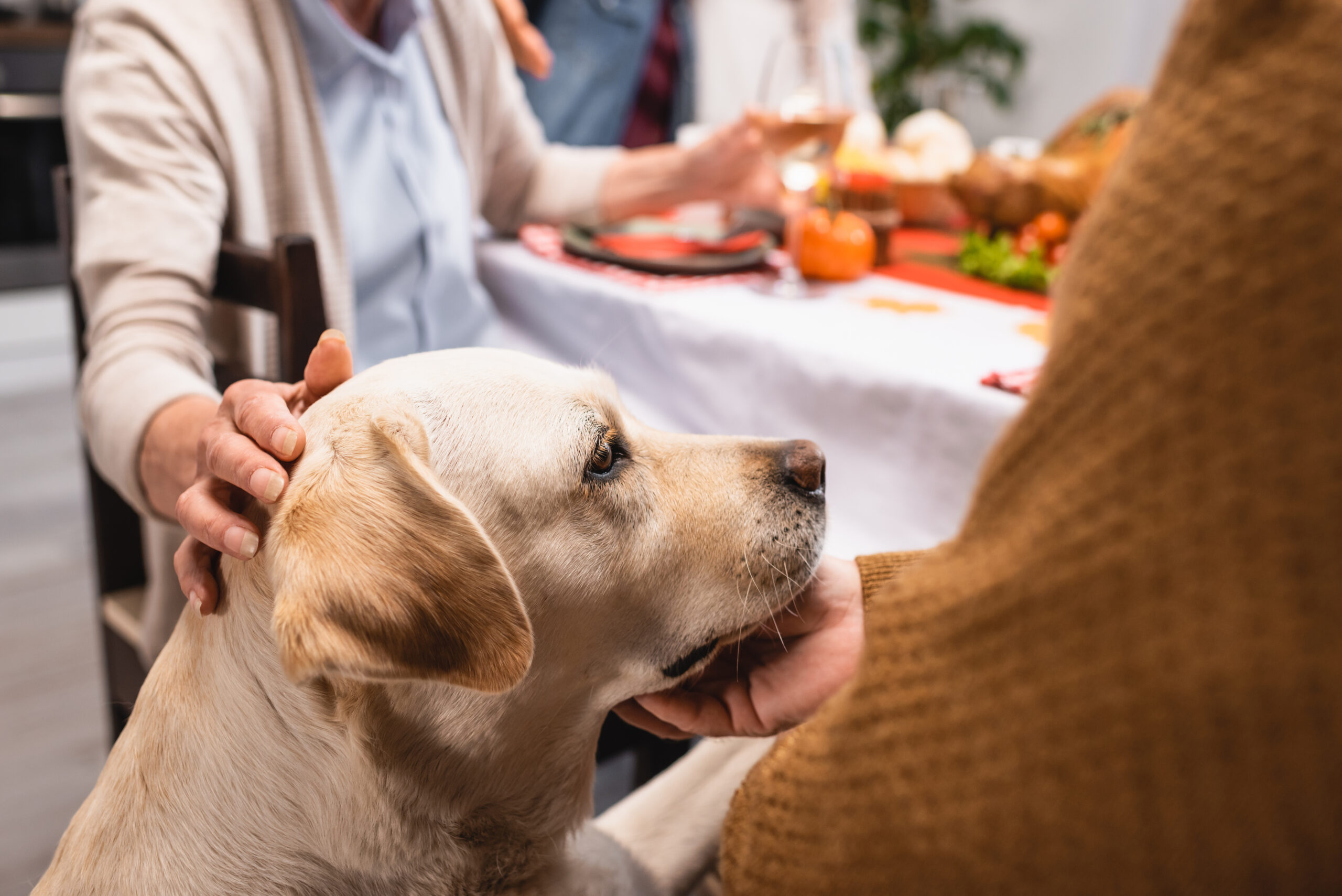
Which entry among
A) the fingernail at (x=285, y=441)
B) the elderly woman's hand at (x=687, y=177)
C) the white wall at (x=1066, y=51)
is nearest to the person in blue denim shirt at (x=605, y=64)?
the elderly woman's hand at (x=687, y=177)

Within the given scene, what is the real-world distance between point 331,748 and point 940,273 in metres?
1.29

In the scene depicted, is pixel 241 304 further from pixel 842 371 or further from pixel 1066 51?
pixel 1066 51

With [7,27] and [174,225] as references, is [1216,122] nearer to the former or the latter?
[174,225]

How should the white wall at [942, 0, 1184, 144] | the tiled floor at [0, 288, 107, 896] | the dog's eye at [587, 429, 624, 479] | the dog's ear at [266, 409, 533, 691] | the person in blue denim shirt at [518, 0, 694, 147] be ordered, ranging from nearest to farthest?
the dog's ear at [266, 409, 533, 691], the dog's eye at [587, 429, 624, 479], the tiled floor at [0, 288, 107, 896], the person in blue denim shirt at [518, 0, 694, 147], the white wall at [942, 0, 1184, 144]

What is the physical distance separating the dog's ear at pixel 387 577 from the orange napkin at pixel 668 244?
Answer: 3.42 ft

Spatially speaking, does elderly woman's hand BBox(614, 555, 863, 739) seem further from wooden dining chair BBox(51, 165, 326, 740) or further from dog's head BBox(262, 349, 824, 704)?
wooden dining chair BBox(51, 165, 326, 740)

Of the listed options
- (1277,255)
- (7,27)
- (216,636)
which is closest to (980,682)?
(1277,255)

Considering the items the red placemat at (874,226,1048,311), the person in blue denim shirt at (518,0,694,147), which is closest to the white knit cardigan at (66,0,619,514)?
the red placemat at (874,226,1048,311)

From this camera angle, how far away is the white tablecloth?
1.11 meters

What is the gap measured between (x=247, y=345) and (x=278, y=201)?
22 cm

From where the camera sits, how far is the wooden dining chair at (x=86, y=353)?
42.1 inches

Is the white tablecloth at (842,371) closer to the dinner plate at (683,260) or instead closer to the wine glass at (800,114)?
the dinner plate at (683,260)

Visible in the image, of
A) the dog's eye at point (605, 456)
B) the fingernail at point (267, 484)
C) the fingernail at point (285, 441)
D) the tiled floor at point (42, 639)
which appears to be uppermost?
the fingernail at point (285, 441)

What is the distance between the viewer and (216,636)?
67 cm
